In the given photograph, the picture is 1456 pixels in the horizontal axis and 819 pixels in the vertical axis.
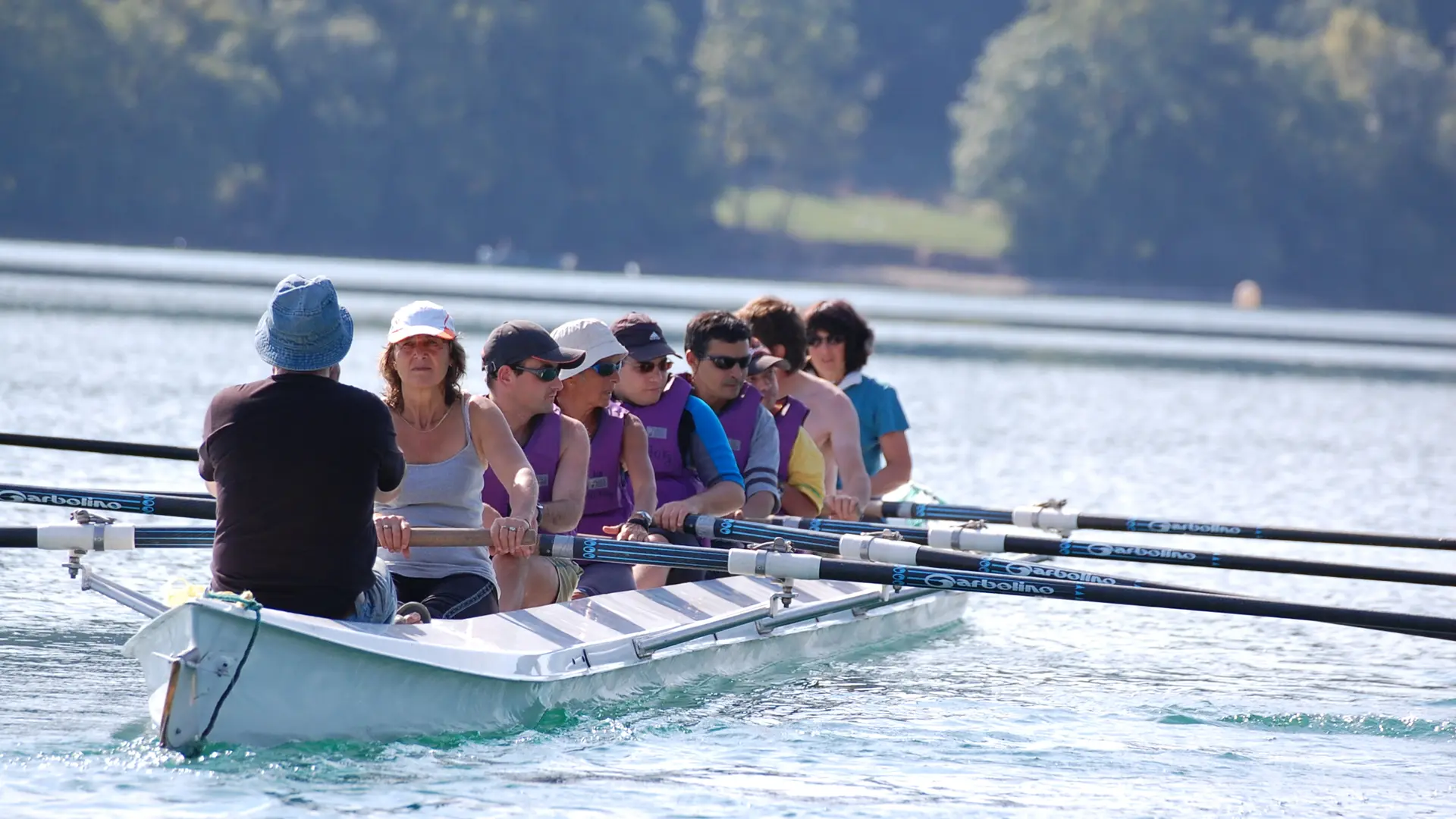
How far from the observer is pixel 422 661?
6414mm

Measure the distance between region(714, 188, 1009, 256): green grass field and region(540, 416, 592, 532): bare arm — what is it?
83687 millimetres

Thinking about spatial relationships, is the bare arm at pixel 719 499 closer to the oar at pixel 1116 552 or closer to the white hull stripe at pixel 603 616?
the oar at pixel 1116 552

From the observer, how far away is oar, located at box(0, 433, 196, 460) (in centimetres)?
998

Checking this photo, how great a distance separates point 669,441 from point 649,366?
1.44 feet

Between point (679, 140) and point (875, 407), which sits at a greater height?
point (679, 140)

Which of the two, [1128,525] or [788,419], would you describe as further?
[1128,525]

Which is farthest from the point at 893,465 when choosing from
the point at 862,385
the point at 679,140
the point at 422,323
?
the point at 679,140

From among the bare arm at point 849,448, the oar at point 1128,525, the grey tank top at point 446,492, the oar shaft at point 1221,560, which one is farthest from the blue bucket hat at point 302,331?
the oar at point 1128,525

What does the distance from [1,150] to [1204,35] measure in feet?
169

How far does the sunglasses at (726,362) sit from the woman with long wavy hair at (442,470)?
1.84m

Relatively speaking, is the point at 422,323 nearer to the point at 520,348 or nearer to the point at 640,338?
the point at 520,348

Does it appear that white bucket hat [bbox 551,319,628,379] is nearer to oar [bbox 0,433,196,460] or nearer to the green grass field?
oar [bbox 0,433,196,460]

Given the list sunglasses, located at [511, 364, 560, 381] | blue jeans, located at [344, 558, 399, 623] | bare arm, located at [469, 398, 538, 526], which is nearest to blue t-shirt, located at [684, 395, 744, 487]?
sunglasses, located at [511, 364, 560, 381]

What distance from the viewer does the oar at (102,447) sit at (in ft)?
32.7
